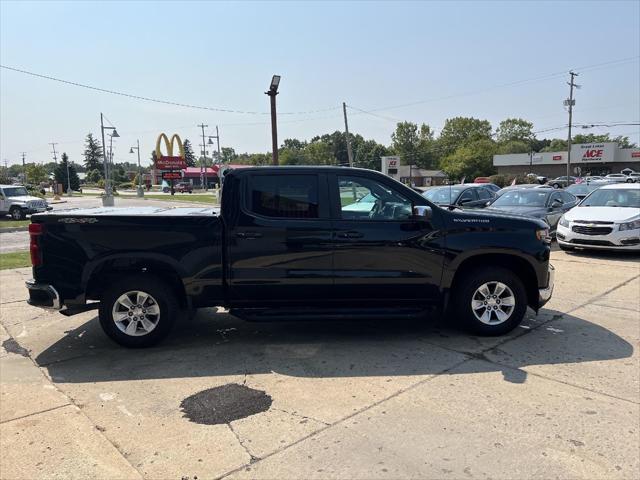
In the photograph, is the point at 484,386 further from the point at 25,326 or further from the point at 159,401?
the point at 25,326

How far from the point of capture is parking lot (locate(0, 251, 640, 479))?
3078 millimetres

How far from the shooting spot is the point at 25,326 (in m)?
6.11

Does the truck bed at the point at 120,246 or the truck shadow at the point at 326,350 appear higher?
the truck bed at the point at 120,246

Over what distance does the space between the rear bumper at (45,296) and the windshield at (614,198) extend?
11.9 meters

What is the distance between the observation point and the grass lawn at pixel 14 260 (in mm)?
10380

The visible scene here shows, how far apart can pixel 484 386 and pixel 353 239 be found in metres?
1.88

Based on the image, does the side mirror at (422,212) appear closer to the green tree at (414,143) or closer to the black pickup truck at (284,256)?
the black pickup truck at (284,256)

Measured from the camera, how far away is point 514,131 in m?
131

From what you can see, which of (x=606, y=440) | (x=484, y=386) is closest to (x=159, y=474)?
(x=484, y=386)

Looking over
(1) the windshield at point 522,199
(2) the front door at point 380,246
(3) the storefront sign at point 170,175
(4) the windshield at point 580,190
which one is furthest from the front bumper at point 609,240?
(3) the storefront sign at point 170,175

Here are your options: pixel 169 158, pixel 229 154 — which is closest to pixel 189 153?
pixel 229 154

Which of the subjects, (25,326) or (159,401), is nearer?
(159,401)

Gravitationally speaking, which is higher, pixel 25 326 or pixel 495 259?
pixel 495 259

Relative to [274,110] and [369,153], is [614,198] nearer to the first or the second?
[274,110]
